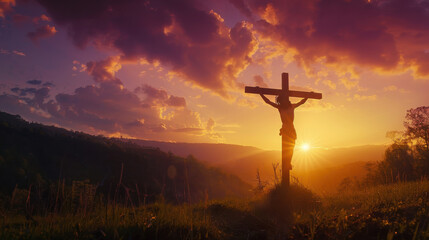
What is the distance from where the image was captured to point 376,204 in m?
5.75

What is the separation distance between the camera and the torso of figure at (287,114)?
9.41m

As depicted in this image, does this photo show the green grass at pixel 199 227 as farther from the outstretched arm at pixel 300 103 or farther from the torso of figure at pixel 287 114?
the outstretched arm at pixel 300 103

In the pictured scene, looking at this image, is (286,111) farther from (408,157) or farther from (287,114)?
(408,157)

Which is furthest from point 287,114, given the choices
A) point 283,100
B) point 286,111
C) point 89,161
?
point 89,161

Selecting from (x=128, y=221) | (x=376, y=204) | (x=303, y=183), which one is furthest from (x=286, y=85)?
(x=128, y=221)

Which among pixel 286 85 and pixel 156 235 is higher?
pixel 286 85

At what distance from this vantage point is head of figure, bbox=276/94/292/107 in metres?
9.82

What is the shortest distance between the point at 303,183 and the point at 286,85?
384 centimetres

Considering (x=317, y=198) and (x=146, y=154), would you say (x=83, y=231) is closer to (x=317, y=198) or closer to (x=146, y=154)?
(x=317, y=198)

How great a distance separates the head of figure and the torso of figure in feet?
0.37

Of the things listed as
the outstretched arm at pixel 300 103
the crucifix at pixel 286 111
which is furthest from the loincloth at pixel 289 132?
the outstretched arm at pixel 300 103

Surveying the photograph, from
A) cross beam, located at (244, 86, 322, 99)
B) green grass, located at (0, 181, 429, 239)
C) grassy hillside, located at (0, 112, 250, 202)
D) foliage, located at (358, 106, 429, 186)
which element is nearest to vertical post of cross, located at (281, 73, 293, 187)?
cross beam, located at (244, 86, 322, 99)

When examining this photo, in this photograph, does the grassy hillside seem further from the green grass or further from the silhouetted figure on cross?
the green grass

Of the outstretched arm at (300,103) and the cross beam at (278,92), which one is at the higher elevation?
the cross beam at (278,92)
